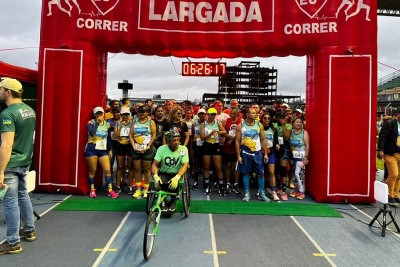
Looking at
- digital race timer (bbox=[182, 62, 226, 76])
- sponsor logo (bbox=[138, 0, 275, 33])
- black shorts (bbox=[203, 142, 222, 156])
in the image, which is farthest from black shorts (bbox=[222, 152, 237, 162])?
sponsor logo (bbox=[138, 0, 275, 33])

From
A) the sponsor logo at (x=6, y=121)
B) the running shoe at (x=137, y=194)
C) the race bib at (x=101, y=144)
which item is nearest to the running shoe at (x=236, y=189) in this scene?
the running shoe at (x=137, y=194)

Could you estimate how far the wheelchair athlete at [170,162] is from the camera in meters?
4.64

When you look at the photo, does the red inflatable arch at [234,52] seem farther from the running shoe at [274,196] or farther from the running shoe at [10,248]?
the running shoe at [10,248]

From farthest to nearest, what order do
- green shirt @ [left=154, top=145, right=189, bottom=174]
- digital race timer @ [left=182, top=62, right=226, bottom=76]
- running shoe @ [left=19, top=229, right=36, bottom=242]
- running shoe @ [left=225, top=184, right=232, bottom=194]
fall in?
digital race timer @ [left=182, top=62, right=226, bottom=76]
running shoe @ [left=225, top=184, right=232, bottom=194]
green shirt @ [left=154, top=145, right=189, bottom=174]
running shoe @ [left=19, top=229, right=36, bottom=242]

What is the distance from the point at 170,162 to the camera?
4.82m

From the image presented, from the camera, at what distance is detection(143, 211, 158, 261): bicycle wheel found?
3503mm

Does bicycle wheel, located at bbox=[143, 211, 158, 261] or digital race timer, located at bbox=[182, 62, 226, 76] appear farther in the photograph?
digital race timer, located at bbox=[182, 62, 226, 76]

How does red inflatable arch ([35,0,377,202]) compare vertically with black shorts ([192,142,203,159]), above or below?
above

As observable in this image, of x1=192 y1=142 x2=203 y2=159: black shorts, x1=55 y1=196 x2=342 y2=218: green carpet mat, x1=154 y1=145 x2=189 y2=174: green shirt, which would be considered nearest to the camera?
x1=154 y1=145 x2=189 y2=174: green shirt

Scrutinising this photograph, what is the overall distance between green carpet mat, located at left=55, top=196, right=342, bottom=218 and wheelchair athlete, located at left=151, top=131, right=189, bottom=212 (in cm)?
80

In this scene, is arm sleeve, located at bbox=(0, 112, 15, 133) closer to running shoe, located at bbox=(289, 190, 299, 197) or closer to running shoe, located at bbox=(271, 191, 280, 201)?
running shoe, located at bbox=(271, 191, 280, 201)

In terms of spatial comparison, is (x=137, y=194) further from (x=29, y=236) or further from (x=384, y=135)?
(x=384, y=135)

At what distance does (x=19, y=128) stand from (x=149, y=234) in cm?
190

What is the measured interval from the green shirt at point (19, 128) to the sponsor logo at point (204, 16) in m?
3.24
